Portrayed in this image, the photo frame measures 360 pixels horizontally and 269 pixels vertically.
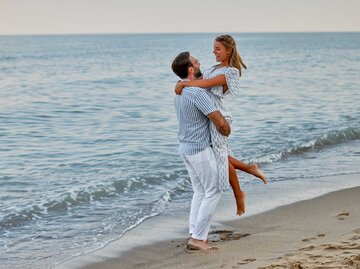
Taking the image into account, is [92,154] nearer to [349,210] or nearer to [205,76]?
[349,210]

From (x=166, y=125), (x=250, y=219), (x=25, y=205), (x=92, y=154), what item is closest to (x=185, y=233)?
(x=250, y=219)

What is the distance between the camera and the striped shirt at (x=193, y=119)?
23.9 ft

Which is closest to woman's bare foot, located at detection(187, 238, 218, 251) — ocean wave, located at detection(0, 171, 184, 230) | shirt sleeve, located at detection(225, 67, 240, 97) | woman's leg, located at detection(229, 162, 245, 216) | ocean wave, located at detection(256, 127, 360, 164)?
woman's leg, located at detection(229, 162, 245, 216)

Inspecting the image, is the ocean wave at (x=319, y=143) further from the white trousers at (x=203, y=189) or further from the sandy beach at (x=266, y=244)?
the white trousers at (x=203, y=189)

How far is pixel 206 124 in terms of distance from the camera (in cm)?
Answer: 745

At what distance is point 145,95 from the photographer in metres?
32.0

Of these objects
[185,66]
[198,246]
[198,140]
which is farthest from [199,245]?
[185,66]

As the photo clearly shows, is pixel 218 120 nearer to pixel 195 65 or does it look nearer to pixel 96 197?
pixel 195 65

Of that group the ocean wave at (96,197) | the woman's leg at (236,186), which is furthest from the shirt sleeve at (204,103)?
the ocean wave at (96,197)

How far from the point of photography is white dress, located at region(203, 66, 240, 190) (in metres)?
7.25

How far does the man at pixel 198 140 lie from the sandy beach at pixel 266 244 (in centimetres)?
32

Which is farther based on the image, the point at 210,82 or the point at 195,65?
the point at 195,65

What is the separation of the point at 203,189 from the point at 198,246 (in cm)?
53

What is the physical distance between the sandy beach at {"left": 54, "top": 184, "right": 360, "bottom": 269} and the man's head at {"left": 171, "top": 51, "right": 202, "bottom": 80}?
1644mm
